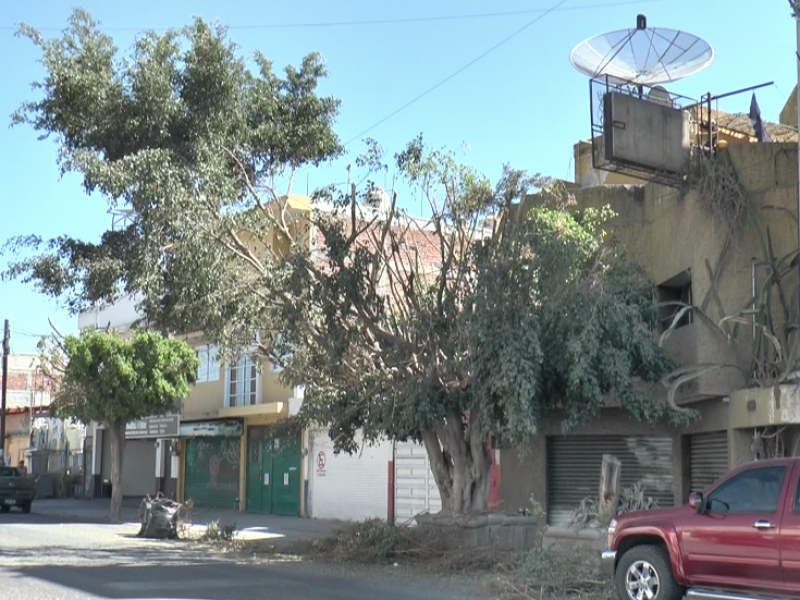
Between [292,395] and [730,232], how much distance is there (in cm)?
1615

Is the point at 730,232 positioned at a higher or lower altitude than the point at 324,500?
higher

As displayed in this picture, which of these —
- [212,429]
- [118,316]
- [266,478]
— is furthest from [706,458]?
[118,316]

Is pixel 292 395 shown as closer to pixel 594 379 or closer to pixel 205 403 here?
pixel 205 403

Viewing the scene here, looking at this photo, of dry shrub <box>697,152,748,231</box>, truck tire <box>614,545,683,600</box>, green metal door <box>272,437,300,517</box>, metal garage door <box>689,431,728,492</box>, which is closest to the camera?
truck tire <box>614,545,683,600</box>

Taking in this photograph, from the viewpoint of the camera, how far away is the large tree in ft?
50.0

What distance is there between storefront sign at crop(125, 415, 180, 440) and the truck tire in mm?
25212

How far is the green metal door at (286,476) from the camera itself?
30453mm

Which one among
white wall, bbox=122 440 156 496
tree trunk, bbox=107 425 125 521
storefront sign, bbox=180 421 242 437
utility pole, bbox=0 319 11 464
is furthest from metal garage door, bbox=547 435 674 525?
utility pole, bbox=0 319 11 464

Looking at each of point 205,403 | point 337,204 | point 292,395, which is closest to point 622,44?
point 337,204

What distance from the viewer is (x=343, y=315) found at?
17.1 meters

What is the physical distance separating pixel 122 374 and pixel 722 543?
68.9 feet

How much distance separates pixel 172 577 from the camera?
47.1ft

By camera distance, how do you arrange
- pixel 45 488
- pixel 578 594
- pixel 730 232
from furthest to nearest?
pixel 45 488 → pixel 730 232 → pixel 578 594

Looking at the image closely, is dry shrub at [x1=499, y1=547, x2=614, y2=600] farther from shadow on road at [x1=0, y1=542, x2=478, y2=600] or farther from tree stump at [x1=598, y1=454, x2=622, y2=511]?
tree stump at [x1=598, y1=454, x2=622, y2=511]
